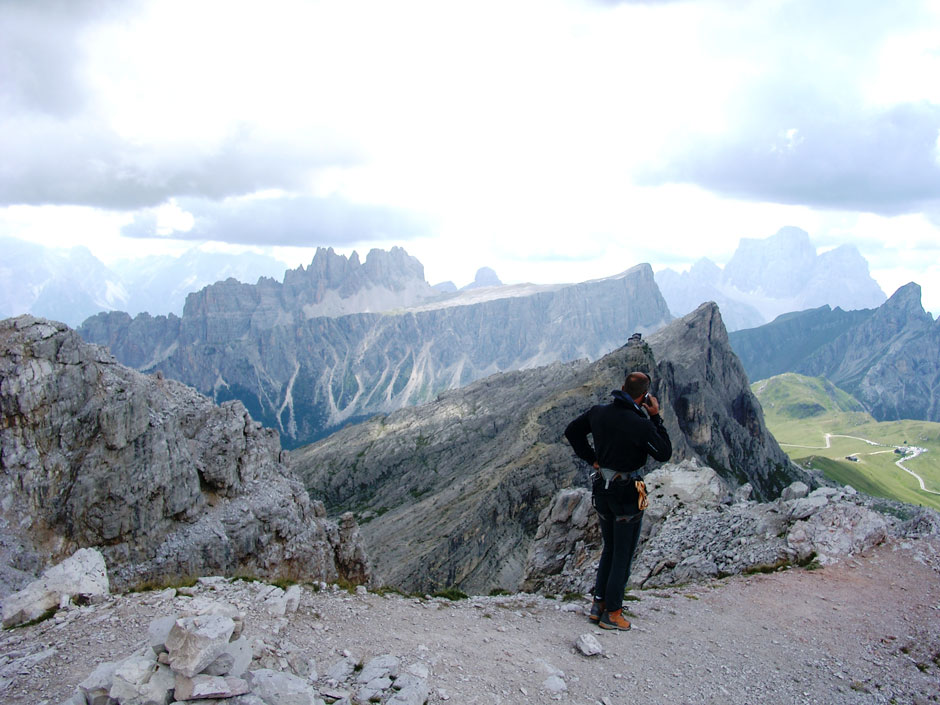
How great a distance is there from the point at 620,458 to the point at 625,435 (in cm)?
53

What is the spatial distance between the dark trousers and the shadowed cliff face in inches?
2177

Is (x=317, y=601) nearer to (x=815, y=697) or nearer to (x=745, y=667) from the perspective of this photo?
(x=745, y=667)

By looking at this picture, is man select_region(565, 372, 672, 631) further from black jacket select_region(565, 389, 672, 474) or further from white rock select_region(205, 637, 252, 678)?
white rock select_region(205, 637, 252, 678)

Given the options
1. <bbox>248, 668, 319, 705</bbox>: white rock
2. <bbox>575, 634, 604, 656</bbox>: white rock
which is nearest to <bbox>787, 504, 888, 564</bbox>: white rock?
<bbox>575, 634, 604, 656</bbox>: white rock

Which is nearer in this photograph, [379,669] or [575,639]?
[379,669]

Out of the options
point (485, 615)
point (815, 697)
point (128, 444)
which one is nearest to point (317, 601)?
point (485, 615)

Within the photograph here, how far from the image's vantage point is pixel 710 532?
23.9 metres

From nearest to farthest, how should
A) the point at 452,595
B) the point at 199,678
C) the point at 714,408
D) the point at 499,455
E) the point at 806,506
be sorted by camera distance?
the point at 199,678 → the point at 452,595 → the point at 806,506 → the point at 499,455 → the point at 714,408

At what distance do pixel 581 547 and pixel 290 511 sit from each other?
2255 centimetres

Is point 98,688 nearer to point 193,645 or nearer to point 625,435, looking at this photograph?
point 193,645

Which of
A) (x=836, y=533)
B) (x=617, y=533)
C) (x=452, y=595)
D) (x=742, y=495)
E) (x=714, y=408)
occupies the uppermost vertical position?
(x=617, y=533)

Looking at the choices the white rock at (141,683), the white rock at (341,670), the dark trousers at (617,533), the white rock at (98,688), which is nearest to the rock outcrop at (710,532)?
the dark trousers at (617,533)

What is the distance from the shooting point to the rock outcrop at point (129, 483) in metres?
30.4

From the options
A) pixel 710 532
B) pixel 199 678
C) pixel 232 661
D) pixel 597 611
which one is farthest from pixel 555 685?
pixel 710 532
